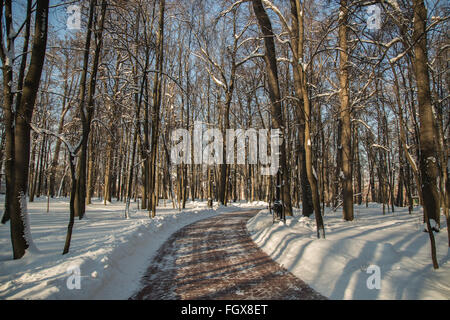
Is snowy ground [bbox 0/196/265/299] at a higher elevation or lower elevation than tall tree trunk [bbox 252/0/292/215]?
lower

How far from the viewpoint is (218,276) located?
5.18 m

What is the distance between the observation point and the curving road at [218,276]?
431 centimetres

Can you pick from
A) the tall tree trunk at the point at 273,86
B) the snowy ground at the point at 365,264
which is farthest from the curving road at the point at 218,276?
the tall tree trunk at the point at 273,86

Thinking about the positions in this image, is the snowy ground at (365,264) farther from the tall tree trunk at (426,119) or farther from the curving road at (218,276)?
the tall tree trunk at (426,119)

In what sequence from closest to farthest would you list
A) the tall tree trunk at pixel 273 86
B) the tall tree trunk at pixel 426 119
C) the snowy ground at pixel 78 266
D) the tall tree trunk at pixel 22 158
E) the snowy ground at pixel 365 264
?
the snowy ground at pixel 78 266 → the snowy ground at pixel 365 264 → the tall tree trunk at pixel 22 158 → the tall tree trunk at pixel 426 119 → the tall tree trunk at pixel 273 86

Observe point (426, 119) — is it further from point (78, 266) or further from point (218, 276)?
point (78, 266)

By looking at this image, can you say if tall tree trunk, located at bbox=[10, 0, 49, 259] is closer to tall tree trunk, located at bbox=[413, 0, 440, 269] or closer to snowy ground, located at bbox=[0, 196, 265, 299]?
snowy ground, located at bbox=[0, 196, 265, 299]

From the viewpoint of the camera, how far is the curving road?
4309 millimetres

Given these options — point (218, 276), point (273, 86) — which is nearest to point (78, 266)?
point (218, 276)

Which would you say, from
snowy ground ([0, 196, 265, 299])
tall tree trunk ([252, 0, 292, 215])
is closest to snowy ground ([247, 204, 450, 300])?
snowy ground ([0, 196, 265, 299])

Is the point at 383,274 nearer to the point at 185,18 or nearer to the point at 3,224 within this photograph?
the point at 3,224

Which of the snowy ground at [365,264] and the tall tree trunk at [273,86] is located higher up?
the tall tree trunk at [273,86]

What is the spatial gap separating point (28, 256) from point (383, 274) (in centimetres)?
795
